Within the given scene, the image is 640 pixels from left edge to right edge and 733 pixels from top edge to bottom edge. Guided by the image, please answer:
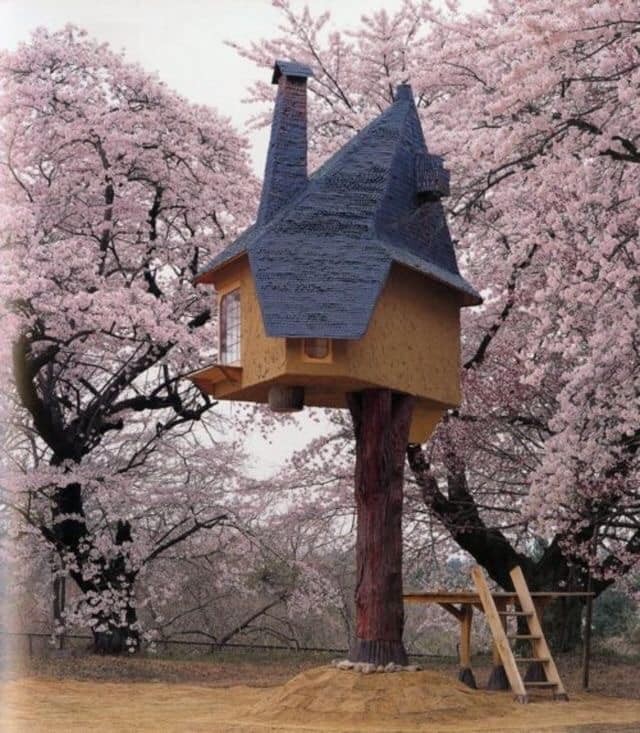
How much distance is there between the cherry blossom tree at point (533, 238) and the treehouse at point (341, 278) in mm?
577

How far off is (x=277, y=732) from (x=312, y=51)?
10.9m

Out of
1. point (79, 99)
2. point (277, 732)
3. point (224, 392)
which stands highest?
point (79, 99)

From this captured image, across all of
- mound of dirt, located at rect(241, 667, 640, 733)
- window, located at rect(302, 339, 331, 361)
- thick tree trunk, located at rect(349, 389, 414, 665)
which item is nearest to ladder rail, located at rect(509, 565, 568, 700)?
mound of dirt, located at rect(241, 667, 640, 733)

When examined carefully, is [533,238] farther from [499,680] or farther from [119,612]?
[119,612]

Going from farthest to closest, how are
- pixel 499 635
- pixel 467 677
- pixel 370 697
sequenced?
pixel 467 677, pixel 499 635, pixel 370 697

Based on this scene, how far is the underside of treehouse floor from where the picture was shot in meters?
9.35

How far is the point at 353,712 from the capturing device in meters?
9.53

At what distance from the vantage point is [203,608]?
21.0m

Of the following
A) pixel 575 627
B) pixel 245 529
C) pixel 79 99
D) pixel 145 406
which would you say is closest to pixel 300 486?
pixel 245 529

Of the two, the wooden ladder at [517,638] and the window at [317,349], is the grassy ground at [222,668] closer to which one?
the wooden ladder at [517,638]

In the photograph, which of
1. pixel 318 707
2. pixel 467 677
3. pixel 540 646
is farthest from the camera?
pixel 467 677

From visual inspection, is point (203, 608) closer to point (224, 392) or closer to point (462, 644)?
point (462, 644)

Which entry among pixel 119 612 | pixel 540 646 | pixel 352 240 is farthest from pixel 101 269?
pixel 540 646

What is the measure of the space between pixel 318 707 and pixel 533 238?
14.5ft
